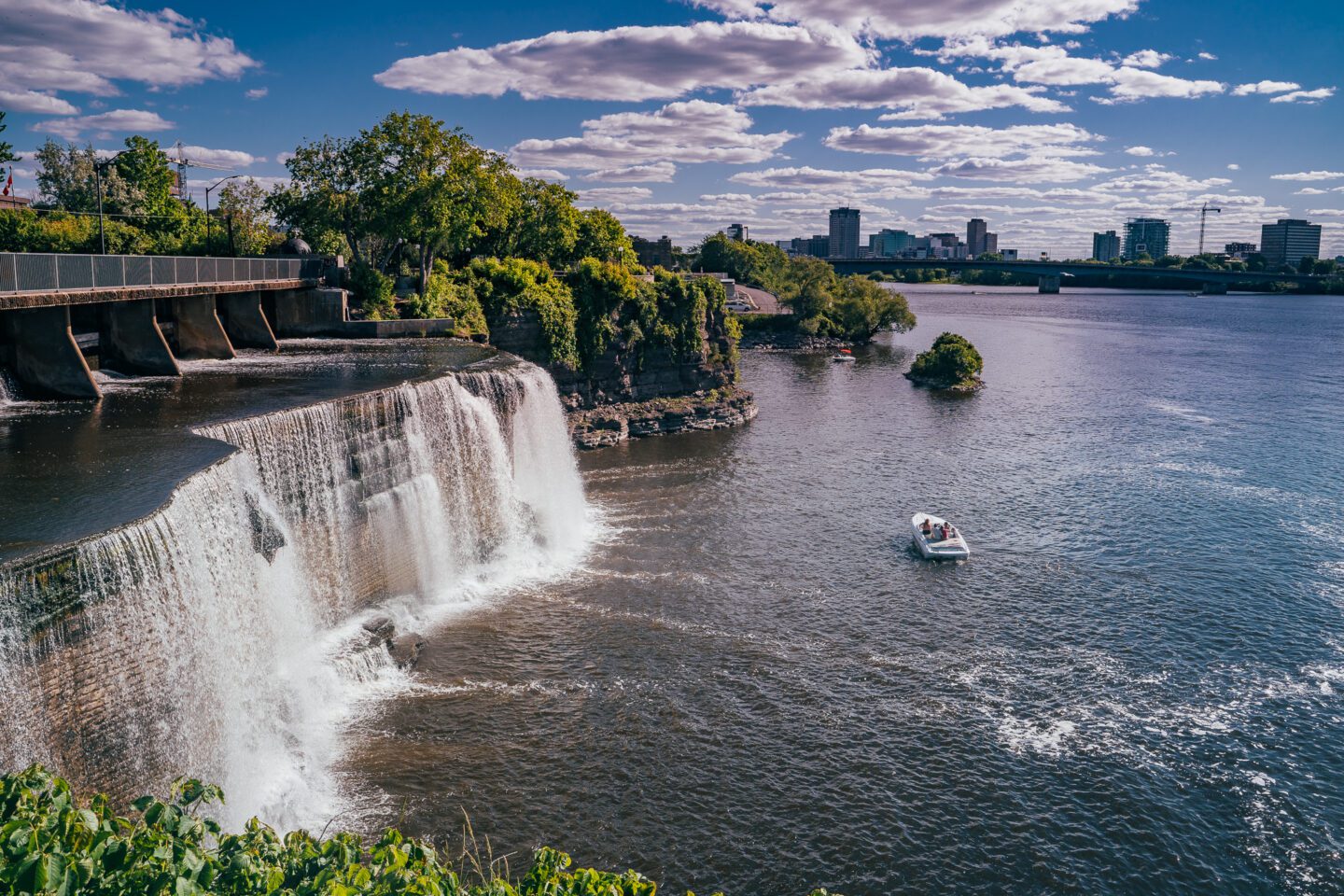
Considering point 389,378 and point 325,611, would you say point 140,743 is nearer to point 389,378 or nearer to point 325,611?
point 325,611

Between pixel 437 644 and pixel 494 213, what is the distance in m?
40.2

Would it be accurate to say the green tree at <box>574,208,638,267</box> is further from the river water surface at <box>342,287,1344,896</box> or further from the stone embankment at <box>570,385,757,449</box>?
the river water surface at <box>342,287,1344,896</box>

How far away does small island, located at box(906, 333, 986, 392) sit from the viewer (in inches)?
3593

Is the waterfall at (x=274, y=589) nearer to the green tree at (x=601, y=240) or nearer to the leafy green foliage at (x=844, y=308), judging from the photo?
the green tree at (x=601, y=240)

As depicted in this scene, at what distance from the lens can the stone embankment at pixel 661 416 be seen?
63562 millimetres

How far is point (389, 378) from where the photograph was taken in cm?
4028

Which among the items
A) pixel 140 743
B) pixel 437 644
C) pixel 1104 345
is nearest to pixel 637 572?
pixel 437 644

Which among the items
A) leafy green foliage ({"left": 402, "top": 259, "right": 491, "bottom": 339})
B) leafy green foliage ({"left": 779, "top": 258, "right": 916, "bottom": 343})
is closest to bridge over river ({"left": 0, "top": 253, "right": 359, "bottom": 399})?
leafy green foliage ({"left": 402, "top": 259, "right": 491, "bottom": 339})

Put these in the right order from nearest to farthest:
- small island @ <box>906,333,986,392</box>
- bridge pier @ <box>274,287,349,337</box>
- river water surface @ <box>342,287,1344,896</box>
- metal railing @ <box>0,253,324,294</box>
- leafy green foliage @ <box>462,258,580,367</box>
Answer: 1. river water surface @ <box>342,287,1344,896</box>
2. metal railing @ <box>0,253,324,294</box>
3. bridge pier @ <box>274,287,349,337</box>
4. leafy green foliage @ <box>462,258,580,367</box>
5. small island @ <box>906,333,986,392</box>

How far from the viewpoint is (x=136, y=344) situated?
39656 millimetres

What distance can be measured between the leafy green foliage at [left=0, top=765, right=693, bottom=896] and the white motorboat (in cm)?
3119

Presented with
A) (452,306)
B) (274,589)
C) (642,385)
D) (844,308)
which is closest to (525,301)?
(452,306)

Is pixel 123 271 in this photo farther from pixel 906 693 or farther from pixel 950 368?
pixel 950 368

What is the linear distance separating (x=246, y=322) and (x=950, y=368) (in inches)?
2557
